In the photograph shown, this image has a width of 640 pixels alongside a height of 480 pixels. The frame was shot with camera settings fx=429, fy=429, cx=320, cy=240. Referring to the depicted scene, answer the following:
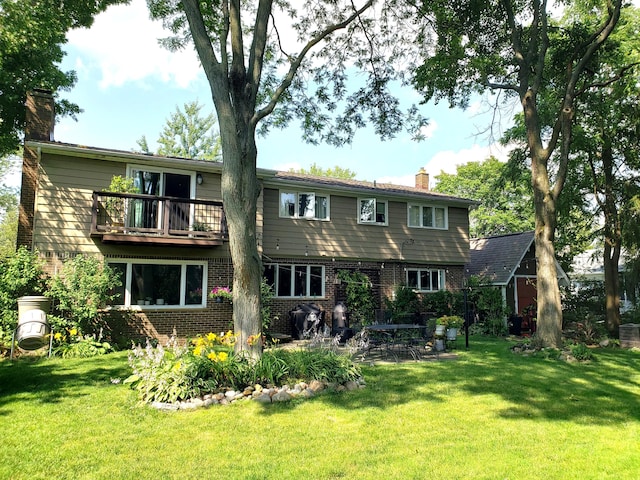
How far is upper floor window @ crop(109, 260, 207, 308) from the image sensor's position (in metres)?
13.1

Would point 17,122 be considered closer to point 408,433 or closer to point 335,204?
point 335,204

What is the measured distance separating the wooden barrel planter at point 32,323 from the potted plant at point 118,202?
114 inches

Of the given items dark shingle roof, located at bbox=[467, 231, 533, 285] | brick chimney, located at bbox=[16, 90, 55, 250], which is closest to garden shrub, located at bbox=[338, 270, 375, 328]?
dark shingle roof, located at bbox=[467, 231, 533, 285]

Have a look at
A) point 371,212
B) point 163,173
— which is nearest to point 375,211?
point 371,212

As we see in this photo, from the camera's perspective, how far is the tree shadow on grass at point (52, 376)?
7.26 meters

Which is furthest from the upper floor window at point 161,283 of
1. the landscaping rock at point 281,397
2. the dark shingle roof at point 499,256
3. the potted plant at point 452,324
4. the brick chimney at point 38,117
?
the dark shingle roof at point 499,256

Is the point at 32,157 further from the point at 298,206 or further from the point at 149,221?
the point at 298,206

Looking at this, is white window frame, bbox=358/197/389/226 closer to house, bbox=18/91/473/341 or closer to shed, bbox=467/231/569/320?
house, bbox=18/91/473/341

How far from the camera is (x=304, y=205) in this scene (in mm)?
16797

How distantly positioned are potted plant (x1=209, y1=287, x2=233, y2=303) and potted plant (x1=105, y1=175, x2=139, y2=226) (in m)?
3.45

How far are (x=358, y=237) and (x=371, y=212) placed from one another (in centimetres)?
128

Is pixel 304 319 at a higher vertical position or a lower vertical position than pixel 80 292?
lower

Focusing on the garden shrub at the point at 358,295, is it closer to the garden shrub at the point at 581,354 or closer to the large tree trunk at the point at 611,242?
the garden shrub at the point at 581,354

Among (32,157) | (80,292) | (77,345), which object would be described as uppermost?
(32,157)
